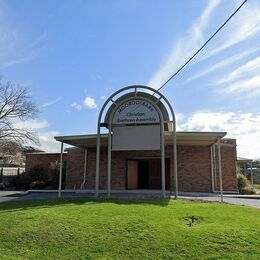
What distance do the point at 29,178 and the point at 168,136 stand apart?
13.8 metres

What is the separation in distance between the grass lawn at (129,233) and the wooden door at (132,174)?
10785 millimetres

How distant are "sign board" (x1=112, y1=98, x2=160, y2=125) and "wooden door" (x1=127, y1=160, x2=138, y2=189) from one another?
653cm

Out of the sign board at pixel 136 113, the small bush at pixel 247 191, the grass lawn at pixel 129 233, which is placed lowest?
the grass lawn at pixel 129 233

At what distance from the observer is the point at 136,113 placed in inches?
582

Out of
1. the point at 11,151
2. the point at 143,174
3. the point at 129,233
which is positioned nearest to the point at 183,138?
the point at 143,174

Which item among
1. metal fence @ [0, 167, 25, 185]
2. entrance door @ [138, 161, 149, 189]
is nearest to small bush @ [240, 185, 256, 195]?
entrance door @ [138, 161, 149, 189]

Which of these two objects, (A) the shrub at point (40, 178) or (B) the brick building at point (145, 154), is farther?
(A) the shrub at point (40, 178)

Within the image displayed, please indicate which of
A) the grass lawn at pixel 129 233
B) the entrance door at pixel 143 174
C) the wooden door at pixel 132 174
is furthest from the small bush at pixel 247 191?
the grass lawn at pixel 129 233

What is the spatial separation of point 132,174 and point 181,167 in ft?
A: 12.3

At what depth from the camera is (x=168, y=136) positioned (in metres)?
16.3

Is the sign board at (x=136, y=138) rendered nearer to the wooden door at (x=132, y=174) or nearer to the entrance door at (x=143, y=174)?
the wooden door at (x=132, y=174)

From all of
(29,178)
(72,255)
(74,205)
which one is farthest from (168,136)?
(29,178)

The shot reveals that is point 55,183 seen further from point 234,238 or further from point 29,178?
point 234,238

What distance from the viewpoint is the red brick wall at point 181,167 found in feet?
63.0
